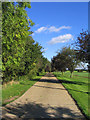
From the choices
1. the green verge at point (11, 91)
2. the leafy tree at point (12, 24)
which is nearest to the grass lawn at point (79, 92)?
the green verge at point (11, 91)

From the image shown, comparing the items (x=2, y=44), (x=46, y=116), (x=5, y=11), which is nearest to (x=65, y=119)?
(x=46, y=116)

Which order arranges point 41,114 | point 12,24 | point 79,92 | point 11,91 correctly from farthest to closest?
point 79,92 → point 11,91 → point 41,114 → point 12,24

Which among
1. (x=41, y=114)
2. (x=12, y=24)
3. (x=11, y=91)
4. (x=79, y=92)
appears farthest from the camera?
(x=79, y=92)

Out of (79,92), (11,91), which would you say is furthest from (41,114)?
(79,92)

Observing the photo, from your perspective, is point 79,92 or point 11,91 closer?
point 11,91

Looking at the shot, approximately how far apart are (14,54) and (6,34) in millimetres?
941

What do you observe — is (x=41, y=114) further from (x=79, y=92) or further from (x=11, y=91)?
(x=79, y=92)

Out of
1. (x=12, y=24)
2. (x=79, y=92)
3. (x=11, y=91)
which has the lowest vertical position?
(x=79, y=92)

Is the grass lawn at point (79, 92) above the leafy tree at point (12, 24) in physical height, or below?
below

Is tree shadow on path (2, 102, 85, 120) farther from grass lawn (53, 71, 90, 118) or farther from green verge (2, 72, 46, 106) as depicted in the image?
green verge (2, 72, 46, 106)

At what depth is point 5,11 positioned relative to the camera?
4.56 m

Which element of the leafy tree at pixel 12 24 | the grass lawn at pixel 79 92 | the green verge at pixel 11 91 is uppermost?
the leafy tree at pixel 12 24

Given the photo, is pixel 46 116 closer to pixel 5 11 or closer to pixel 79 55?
pixel 5 11

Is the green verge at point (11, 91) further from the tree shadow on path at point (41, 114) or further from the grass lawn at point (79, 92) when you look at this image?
the grass lawn at point (79, 92)
